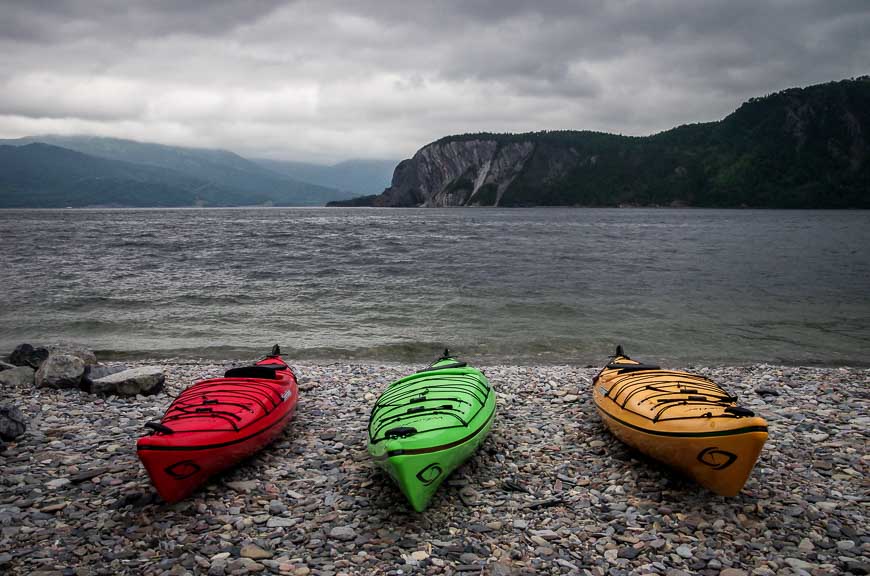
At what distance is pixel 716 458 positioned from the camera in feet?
18.6

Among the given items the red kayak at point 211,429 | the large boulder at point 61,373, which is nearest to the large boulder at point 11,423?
the large boulder at point 61,373

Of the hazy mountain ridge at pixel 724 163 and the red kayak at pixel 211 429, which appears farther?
the hazy mountain ridge at pixel 724 163

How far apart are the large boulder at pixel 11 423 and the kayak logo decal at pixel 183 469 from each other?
11.3ft

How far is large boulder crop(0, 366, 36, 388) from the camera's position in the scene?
376 inches

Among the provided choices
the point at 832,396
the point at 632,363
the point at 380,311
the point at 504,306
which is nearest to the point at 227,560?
the point at 632,363

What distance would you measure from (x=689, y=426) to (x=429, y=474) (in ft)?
10.6

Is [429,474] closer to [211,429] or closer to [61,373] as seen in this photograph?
[211,429]

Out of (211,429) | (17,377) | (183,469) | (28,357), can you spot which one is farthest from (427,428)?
(28,357)

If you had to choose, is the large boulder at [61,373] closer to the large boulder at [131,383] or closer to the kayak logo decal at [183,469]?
the large boulder at [131,383]

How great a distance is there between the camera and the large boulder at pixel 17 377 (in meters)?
9.54

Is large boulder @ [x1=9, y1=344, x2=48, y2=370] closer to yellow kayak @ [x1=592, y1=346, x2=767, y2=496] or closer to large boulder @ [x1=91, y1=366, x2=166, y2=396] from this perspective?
large boulder @ [x1=91, y1=366, x2=166, y2=396]

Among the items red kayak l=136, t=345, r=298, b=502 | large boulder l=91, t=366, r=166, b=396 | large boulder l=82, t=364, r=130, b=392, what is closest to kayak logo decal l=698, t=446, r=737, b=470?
red kayak l=136, t=345, r=298, b=502

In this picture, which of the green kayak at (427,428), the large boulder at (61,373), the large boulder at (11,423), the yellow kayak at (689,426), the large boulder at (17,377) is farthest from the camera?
the large boulder at (17,377)

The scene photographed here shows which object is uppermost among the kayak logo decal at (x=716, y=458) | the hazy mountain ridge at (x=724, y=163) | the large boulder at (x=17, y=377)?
the hazy mountain ridge at (x=724, y=163)
